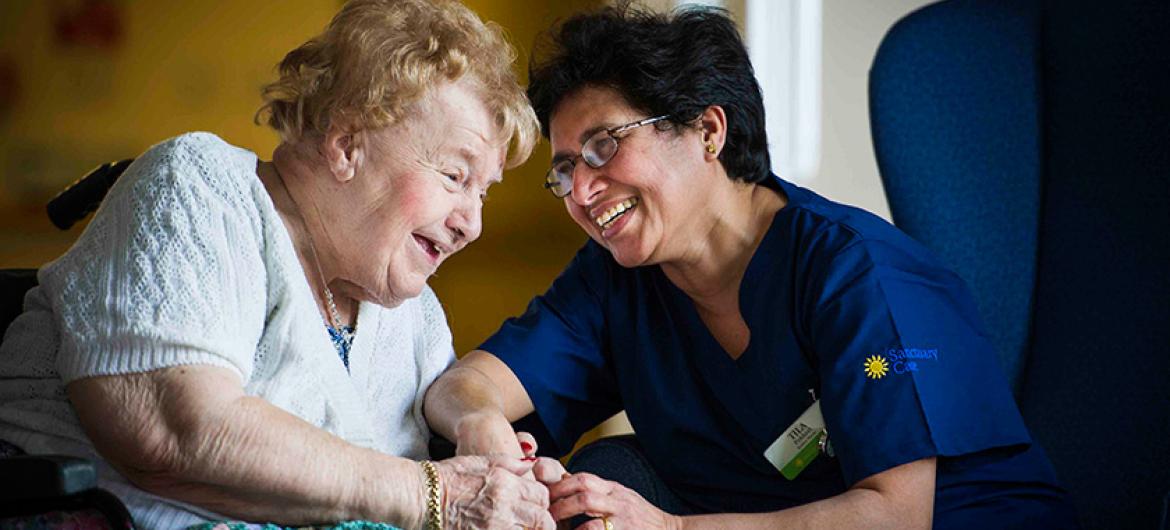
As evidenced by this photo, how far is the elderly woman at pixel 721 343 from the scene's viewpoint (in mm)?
1612

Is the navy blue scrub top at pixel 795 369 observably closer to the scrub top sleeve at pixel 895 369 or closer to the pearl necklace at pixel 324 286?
the scrub top sleeve at pixel 895 369

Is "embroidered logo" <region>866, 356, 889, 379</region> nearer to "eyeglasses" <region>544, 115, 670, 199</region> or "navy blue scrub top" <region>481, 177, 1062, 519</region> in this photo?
"navy blue scrub top" <region>481, 177, 1062, 519</region>

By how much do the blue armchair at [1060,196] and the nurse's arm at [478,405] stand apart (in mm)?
738

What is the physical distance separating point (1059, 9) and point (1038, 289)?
0.48 metres

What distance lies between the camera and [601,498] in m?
1.60

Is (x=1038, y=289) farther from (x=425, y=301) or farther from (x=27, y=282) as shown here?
(x=27, y=282)

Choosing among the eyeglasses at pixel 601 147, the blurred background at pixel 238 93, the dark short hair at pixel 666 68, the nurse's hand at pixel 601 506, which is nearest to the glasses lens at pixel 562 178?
the eyeglasses at pixel 601 147

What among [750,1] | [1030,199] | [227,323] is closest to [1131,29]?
[1030,199]

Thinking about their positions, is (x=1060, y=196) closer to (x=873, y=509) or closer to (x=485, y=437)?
(x=873, y=509)

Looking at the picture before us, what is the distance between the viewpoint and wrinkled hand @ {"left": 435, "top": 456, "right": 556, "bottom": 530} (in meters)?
1.47

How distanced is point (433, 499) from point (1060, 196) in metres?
1.22

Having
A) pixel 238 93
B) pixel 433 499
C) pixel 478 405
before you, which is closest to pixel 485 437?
pixel 478 405

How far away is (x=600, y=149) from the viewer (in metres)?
1.88

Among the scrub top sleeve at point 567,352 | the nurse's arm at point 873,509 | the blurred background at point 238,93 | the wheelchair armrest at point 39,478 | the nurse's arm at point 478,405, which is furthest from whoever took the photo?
the blurred background at point 238,93
